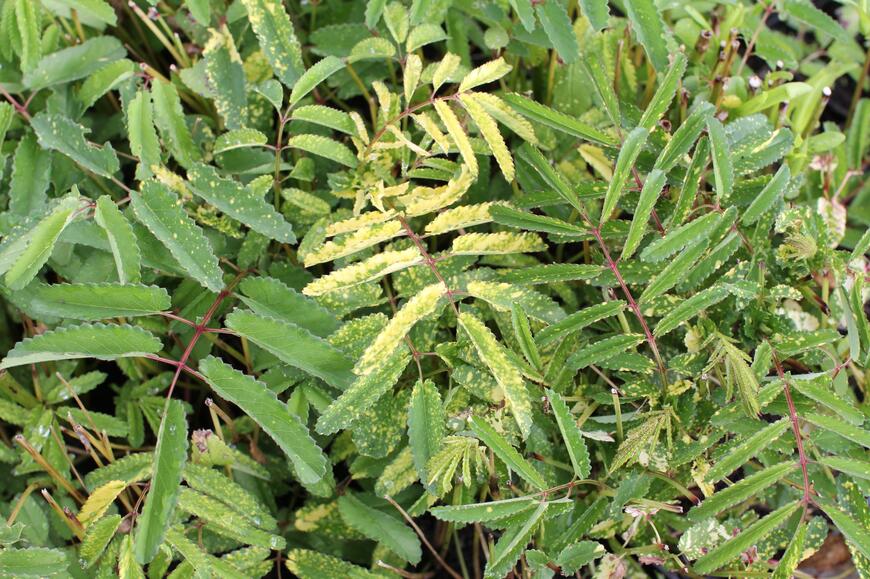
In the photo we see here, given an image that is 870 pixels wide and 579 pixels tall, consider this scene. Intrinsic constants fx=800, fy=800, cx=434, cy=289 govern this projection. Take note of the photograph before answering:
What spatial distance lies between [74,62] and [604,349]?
1.03 metres

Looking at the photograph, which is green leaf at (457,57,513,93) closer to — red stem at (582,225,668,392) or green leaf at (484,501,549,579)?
red stem at (582,225,668,392)

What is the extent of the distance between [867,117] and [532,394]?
37.7 inches

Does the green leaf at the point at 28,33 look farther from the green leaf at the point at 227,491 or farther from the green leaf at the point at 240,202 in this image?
the green leaf at the point at 227,491

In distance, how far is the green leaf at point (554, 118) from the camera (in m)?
1.21

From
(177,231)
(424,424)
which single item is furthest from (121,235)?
(424,424)

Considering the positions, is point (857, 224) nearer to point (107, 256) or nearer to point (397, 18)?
point (397, 18)

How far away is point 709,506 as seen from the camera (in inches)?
43.2

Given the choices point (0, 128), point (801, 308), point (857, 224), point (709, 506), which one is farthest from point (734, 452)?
point (0, 128)

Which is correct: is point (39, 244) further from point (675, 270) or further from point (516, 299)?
point (675, 270)

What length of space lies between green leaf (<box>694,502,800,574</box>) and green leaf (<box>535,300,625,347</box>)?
0.34 metres

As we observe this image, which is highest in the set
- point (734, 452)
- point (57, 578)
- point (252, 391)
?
point (252, 391)

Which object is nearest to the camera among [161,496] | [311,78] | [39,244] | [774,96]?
[161,496]

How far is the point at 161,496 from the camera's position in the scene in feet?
3.39

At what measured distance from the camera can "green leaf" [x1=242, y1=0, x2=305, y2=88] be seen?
1.29 meters
